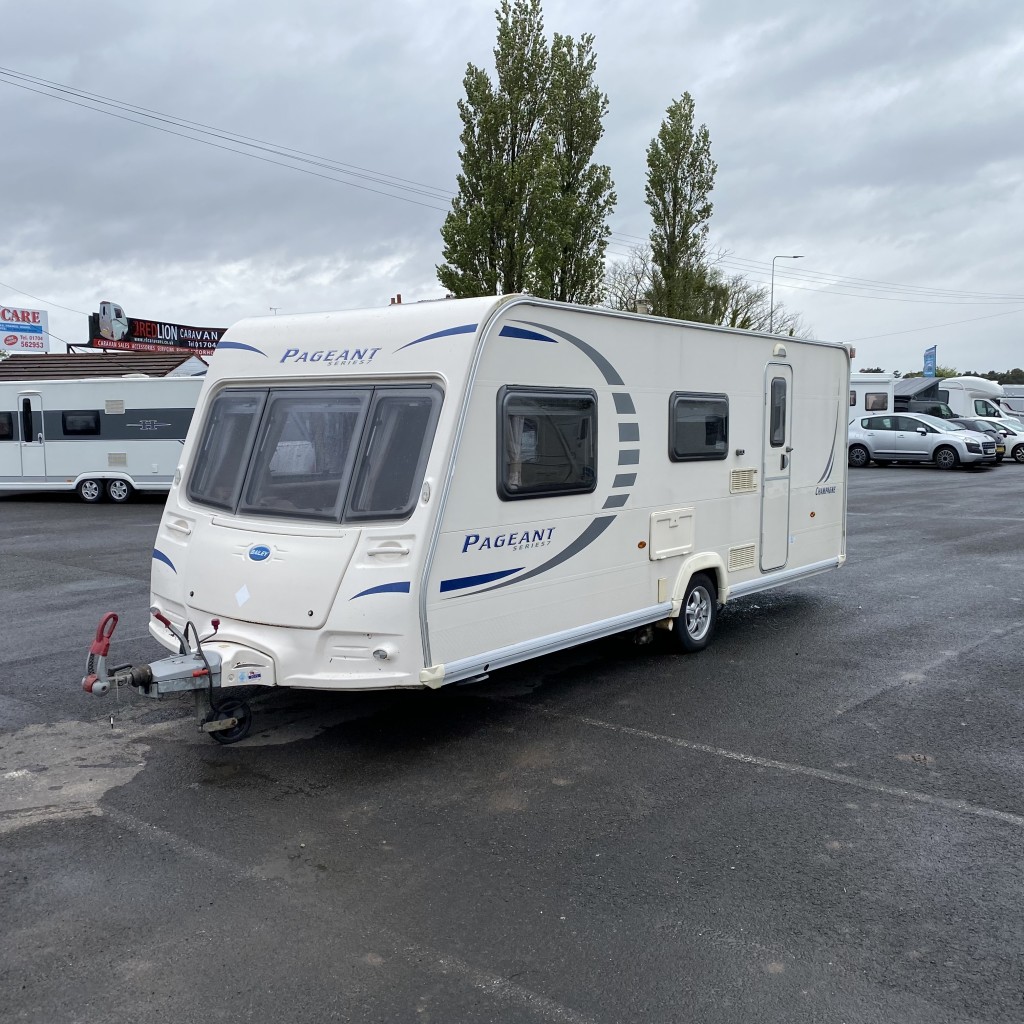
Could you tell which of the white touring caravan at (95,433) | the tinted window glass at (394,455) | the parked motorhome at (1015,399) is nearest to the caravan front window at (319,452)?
the tinted window glass at (394,455)

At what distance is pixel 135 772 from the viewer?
561 centimetres

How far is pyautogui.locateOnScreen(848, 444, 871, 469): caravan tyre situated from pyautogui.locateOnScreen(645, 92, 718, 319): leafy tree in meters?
6.43

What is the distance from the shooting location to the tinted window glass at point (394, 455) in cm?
566

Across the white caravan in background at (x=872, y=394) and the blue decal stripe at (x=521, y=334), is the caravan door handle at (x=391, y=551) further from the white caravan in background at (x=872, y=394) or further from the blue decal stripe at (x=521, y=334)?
the white caravan in background at (x=872, y=394)

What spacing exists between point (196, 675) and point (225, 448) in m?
1.77

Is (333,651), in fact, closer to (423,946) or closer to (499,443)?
(499,443)

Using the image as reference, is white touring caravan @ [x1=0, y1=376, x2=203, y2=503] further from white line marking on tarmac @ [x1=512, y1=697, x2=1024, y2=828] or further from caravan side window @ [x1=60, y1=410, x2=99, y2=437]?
white line marking on tarmac @ [x1=512, y1=697, x2=1024, y2=828]

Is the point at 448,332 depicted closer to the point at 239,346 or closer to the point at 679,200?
the point at 239,346

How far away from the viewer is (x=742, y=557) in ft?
28.2

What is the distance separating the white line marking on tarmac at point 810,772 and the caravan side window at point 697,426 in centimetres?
221

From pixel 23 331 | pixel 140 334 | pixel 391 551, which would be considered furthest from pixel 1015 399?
pixel 23 331

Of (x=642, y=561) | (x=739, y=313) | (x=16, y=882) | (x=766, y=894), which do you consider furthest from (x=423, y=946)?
(x=739, y=313)

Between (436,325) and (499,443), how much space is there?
0.79 metres

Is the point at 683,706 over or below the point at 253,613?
below
